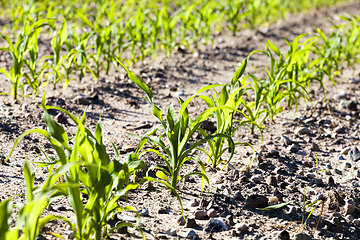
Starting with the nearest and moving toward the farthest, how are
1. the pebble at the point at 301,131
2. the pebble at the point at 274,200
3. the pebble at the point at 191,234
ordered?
1. the pebble at the point at 191,234
2. the pebble at the point at 274,200
3. the pebble at the point at 301,131

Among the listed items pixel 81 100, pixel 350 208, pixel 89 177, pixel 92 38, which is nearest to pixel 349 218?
pixel 350 208

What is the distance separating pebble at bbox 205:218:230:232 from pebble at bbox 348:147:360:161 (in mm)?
1400

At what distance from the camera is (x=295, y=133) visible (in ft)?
11.6

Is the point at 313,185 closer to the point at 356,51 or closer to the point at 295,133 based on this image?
the point at 295,133

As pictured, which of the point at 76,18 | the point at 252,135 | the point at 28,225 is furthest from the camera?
the point at 76,18

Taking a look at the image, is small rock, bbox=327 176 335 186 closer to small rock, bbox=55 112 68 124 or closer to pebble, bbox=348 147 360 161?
pebble, bbox=348 147 360 161

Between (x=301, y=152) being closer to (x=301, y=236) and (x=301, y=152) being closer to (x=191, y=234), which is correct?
(x=301, y=236)

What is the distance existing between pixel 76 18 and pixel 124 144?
4385mm

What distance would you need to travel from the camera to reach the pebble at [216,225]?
87.7 inches

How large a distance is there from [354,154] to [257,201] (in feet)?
3.74

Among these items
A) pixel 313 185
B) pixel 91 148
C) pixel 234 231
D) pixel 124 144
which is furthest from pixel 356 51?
pixel 91 148

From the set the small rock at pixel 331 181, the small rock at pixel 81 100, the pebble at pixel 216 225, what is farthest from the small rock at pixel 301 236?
the small rock at pixel 81 100

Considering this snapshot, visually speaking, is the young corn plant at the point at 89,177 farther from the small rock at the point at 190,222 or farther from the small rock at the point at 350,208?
the small rock at the point at 350,208

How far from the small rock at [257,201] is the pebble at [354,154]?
1061 mm
